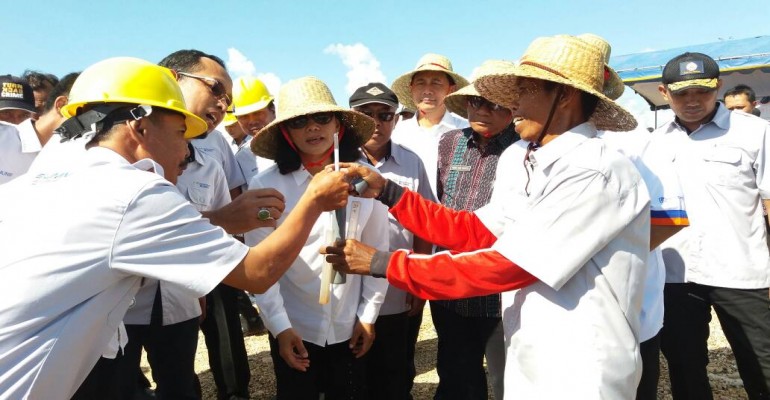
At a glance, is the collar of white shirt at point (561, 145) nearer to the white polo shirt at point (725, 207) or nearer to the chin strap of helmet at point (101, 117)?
the chin strap of helmet at point (101, 117)

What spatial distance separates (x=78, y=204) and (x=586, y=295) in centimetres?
161

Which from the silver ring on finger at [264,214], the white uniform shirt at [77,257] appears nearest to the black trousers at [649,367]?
the silver ring on finger at [264,214]

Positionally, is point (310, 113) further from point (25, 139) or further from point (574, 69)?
point (25, 139)

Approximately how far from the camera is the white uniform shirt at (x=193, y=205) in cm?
283

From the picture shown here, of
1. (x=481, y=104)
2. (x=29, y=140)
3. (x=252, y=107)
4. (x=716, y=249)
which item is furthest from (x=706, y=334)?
(x=29, y=140)

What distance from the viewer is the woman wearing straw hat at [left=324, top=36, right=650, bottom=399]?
67.4 inches

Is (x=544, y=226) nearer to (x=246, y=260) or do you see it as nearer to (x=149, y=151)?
(x=246, y=260)

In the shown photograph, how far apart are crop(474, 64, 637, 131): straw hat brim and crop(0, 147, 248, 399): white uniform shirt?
4.19 feet

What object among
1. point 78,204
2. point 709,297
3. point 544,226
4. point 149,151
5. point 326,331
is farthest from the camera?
point 709,297

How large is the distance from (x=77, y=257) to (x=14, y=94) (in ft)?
13.6

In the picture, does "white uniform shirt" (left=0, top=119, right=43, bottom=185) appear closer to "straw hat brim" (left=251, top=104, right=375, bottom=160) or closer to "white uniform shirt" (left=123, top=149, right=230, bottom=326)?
"white uniform shirt" (left=123, top=149, right=230, bottom=326)

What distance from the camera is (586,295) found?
1.78 m

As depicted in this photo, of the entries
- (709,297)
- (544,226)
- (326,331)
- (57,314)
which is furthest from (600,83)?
(709,297)

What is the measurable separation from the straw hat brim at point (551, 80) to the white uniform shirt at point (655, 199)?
0.29ft
